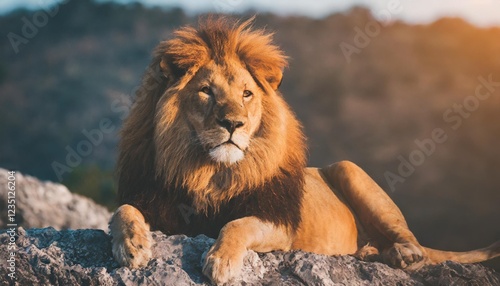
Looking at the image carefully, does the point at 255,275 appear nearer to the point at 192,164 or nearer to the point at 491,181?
the point at 192,164

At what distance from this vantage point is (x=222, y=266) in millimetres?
4305

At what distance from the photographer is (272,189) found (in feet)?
16.7

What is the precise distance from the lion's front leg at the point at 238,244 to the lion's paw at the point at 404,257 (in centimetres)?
69

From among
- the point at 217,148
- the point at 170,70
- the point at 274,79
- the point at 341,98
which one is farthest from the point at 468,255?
the point at 341,98

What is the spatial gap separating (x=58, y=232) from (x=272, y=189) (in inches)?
48.3

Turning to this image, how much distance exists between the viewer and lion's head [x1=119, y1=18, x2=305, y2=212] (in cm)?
486

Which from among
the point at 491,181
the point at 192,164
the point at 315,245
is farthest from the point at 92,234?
the point at 491,181

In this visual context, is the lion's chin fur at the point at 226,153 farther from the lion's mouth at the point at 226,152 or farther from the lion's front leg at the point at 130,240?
the lion's front leg at the point at 130,240

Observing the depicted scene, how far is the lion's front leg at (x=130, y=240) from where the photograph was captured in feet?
14.3

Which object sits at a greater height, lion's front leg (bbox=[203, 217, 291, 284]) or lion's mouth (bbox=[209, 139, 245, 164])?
lion's mouth (bbox=[209, 139, 245, 164])

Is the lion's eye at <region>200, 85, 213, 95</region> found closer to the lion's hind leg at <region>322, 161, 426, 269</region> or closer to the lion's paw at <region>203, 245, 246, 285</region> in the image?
the lion's paw at <region>203, 245, 246, 285</region>

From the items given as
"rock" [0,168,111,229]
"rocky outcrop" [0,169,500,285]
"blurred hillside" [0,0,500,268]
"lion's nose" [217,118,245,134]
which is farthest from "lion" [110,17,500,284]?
"blurred hillside" [0,0,500,268]

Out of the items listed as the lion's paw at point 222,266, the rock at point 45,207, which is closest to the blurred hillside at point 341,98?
the rock at point 45,207

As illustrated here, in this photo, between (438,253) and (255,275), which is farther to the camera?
(438,253)
